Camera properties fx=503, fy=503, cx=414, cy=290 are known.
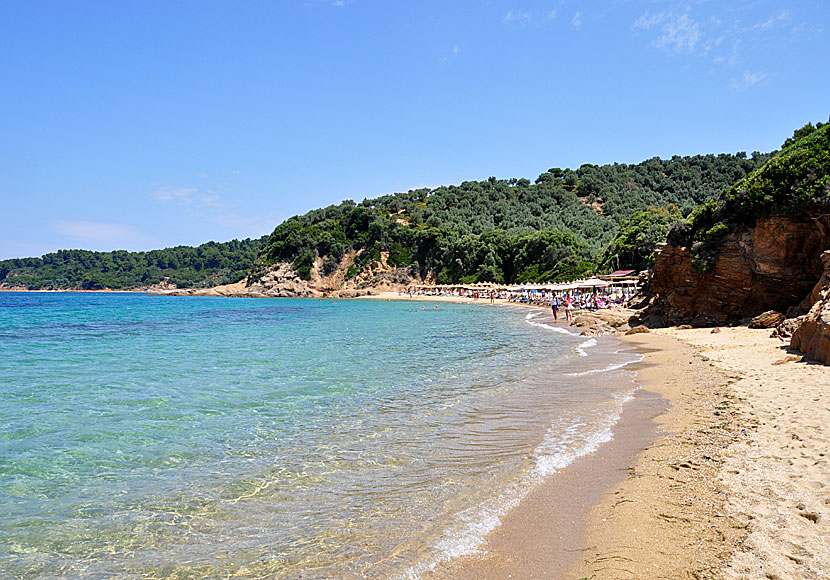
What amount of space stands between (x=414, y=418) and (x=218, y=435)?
3.21m

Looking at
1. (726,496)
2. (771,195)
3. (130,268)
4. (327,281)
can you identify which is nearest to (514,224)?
(327,281)

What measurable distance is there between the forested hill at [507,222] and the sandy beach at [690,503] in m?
56.2

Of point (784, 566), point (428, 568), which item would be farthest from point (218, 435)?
point (784, 566)

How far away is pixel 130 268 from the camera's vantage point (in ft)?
506

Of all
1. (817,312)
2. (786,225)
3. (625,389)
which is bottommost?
(625,389)

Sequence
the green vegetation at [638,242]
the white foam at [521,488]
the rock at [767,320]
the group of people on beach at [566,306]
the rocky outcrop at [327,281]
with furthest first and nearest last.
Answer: the rocky outcrop at [327,281]
the green vegetation at [638,242]
the group of people on beach at [566,306]
the rock at [767,320]
the white foam at [521,488]

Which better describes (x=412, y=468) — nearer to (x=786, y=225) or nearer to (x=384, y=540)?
(x=384, y=540)

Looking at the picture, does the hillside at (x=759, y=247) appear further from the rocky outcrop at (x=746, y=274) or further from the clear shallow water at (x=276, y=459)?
the clear shallow water at (x=276, y=459)

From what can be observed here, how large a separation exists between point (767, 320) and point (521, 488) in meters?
18.0

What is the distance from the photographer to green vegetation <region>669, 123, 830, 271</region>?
1839cm

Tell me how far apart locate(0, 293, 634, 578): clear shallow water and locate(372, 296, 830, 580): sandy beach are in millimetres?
402

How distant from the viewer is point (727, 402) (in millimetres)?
8648

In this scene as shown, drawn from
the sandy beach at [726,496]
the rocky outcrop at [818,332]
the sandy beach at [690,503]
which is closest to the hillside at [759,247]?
the rocky outcrop at [818,332]

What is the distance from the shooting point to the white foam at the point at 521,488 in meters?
4.31
